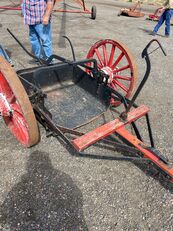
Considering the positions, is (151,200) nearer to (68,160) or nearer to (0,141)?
(68,160)

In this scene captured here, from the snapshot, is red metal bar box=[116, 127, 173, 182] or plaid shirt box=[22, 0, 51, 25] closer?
red metal bar box=[116, 127, 173, 182]

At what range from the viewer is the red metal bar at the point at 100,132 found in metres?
2.52

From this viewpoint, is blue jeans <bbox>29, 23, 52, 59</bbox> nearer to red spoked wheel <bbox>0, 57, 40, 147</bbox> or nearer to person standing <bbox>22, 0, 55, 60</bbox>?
person standing <bbox>22, 0, 55, 60</bbox>

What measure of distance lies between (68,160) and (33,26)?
3.58 meters

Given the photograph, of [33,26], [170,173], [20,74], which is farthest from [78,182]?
[33,26]

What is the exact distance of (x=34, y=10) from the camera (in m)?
4.98

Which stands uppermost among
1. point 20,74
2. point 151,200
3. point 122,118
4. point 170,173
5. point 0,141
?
point 20,74

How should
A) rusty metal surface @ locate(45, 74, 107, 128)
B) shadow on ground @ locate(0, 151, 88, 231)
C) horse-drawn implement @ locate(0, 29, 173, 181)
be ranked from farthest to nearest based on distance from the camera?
rusty metal surface @ locate(45, 74, 107, 128) < horse-drawn implement @ locate(0, 29, 173, 181) < shadow on ground @ locate(0, 151, 88, 231)

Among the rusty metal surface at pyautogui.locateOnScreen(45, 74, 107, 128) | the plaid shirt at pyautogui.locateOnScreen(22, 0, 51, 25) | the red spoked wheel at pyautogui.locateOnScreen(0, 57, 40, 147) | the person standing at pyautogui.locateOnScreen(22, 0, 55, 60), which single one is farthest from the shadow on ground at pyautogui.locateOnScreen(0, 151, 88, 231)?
the plaid shirt at pyautogui.locateOnScreen(22, 0, 51, 25)

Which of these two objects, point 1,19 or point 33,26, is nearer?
point 33,26

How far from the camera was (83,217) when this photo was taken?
2.55m

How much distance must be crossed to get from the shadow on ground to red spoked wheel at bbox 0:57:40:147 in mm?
473

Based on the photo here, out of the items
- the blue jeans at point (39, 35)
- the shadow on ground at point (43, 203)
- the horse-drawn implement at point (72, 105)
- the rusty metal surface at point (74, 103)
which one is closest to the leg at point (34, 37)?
the blue jeans at point (39, 35)

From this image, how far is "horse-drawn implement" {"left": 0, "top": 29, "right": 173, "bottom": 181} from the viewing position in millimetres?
2570
